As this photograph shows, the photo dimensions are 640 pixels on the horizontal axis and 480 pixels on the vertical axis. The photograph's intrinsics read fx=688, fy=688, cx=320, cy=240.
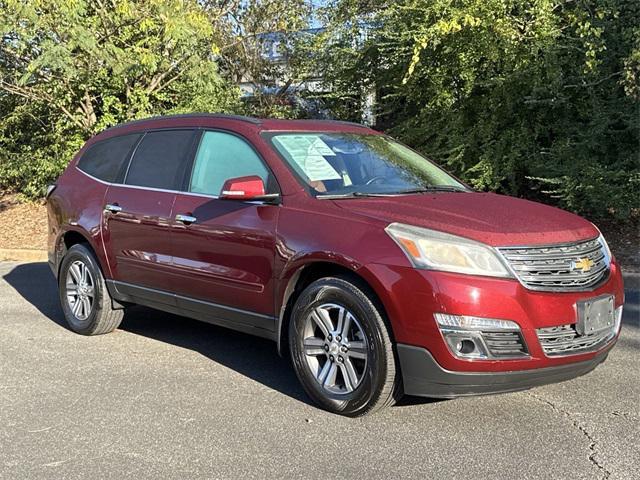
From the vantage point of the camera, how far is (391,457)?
3408mm

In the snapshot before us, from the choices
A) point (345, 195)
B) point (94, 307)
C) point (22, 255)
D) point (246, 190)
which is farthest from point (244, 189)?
point (22, 255)

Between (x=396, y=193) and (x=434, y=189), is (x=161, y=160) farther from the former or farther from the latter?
(x=434, y=189)

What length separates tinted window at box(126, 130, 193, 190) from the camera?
5.12 m

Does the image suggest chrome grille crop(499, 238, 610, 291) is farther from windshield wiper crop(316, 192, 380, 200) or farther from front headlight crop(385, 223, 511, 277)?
windshield wiper crop(316, 192, 380, 200)

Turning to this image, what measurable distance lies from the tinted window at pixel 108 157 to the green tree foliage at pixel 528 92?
15.7 ft

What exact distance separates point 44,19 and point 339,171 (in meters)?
6.98

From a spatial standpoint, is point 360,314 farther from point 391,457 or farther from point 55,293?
point 55,293

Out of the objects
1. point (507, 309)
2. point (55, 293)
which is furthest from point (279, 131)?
point (55, 293)

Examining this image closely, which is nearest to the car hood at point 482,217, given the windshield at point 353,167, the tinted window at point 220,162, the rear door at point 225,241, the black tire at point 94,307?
the windshield at point 353,167

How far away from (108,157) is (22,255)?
5.79 m

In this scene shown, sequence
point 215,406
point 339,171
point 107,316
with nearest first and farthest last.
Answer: point 215,406 < point 339,171 < point 107,316

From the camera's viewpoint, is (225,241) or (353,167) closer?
(225,241)

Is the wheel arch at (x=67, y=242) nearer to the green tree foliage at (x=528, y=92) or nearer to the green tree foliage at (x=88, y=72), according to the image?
the green tree foliage at (x=88, y=72)

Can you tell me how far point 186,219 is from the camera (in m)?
4.79
